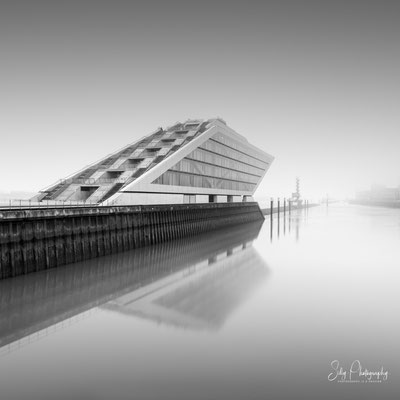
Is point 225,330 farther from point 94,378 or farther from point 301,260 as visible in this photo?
point 301,260

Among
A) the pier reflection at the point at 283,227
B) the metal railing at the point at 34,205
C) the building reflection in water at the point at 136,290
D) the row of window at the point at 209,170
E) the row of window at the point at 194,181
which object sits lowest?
the pier reflection at the point at 283,227

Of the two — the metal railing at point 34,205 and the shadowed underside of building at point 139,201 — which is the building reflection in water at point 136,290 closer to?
the shadowed underside of building at point 139,201

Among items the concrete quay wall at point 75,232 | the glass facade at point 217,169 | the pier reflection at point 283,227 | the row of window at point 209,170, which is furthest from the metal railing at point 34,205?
the pier reflection at point 283,227

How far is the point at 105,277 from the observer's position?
20.3m

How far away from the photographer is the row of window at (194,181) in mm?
42991

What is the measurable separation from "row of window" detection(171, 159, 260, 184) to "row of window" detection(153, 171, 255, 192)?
0.63m

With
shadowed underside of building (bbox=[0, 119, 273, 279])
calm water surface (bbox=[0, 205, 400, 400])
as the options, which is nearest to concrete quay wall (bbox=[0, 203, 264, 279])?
shadowed underside of building (bbox=[0, 119, 273, 279])

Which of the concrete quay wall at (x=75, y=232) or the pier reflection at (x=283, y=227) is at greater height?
the concrete quay wall at (x=75, y=232)

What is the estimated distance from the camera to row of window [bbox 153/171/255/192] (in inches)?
1693

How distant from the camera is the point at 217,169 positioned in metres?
58.3

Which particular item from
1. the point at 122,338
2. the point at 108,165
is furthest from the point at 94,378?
the point at 108,165

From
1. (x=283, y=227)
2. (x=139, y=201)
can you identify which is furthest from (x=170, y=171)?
(x=283, y=227)

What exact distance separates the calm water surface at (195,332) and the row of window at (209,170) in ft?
79.0

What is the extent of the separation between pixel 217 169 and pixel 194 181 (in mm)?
8988
